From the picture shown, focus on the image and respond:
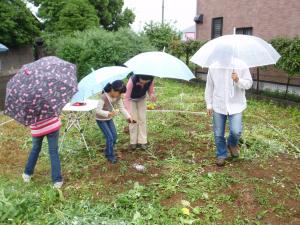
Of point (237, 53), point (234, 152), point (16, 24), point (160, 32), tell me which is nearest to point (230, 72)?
point (237, 53)

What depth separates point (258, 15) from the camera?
13547 millimetres

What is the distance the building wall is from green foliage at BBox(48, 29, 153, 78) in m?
3.30

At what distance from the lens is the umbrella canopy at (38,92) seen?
12.9ft

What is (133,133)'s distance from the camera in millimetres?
5570

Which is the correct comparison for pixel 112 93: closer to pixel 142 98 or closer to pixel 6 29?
pixel 142 98

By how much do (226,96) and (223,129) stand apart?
47 cm

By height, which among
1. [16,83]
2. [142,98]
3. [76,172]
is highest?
[16,83]

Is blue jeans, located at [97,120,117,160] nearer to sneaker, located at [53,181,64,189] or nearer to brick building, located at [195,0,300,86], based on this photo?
sneaker, located at [53,181,64,189]

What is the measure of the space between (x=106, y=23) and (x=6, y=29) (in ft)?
23.9

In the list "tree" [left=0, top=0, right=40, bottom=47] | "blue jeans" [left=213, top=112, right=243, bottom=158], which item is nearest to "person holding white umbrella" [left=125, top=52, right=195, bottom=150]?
"blue jeans" [left=213, top=112, right=243, bottom=158]

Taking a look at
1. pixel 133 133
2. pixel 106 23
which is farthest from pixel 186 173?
pixel 106 23

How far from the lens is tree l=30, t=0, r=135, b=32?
2422 cm

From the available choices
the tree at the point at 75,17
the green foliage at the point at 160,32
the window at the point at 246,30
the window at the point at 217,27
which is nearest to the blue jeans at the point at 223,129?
the window at the point at 246,30

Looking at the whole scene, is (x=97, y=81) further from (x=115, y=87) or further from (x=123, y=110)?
(x=123, y=110)
